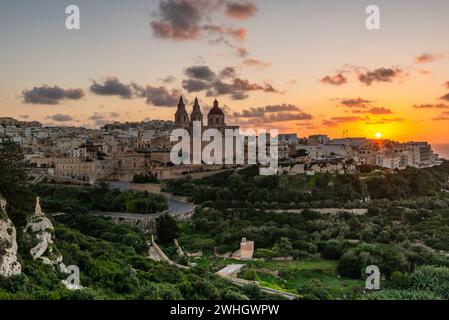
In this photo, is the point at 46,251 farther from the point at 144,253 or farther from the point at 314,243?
the point at 314,243

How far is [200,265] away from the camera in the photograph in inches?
579

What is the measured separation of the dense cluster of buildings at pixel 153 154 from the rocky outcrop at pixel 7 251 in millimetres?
19688

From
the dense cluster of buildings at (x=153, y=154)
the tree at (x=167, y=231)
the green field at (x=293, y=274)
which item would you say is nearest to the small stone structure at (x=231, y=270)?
the green field at (x=293, y=274)

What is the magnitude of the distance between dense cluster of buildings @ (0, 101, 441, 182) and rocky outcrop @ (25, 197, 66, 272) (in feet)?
60.4

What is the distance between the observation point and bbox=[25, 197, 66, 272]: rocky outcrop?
9.50 metres

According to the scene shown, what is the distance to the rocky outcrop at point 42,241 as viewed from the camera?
31.2ft

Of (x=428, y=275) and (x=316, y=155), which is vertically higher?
(x=316, y=155)

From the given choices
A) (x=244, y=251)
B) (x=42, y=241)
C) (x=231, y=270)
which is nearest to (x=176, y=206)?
(x=244, y=251)

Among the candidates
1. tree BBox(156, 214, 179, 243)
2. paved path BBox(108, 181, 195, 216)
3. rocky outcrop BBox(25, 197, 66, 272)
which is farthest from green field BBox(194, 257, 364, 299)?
paved path BBox(108, 181, 195, 216)

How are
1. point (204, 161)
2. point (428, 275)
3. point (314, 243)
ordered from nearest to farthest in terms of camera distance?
point (428, 275) < point (314, 243) < point (204, 161)
